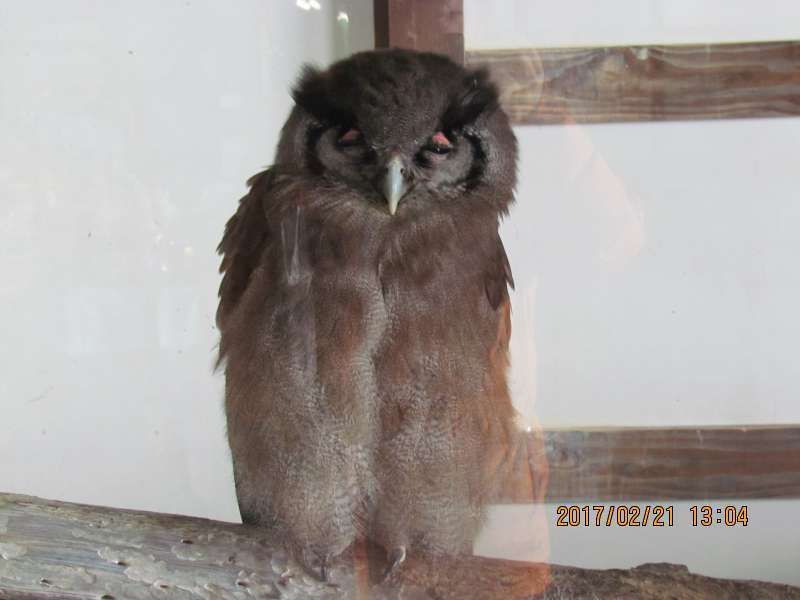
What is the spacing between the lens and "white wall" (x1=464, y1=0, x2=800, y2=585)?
1.21 meters

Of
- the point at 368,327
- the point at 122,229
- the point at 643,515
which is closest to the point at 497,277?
the point at 368,327

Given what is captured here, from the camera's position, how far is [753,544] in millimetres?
1290

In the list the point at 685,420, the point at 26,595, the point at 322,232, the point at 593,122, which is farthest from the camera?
the point at 685,420

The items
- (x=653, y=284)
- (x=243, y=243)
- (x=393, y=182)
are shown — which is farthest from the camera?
(x=653, y=284)

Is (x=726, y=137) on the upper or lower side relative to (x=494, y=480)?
upper

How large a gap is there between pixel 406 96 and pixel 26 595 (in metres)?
0.74

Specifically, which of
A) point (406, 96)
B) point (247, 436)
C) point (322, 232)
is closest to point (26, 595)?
point (247, 436)

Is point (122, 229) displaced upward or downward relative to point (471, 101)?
downward

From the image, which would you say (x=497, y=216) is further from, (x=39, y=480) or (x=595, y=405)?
(x=39, y=480)

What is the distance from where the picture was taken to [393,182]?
95cm

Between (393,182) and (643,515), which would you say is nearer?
(393,182)

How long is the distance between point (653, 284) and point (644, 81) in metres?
0.32

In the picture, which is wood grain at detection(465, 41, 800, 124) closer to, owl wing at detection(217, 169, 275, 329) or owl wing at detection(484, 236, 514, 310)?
owl wing at detection(484, 236, 514, 310)

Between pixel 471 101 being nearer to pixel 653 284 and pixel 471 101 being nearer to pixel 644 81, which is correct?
pixel 644 81
